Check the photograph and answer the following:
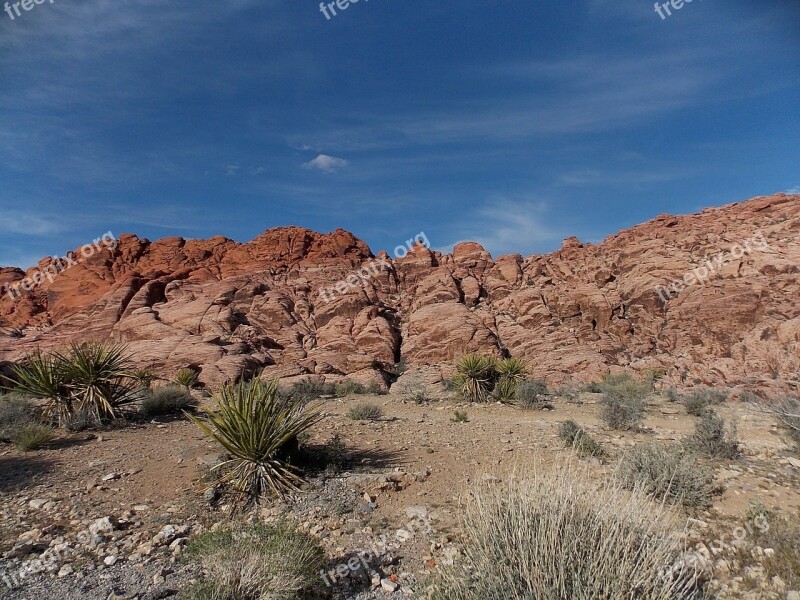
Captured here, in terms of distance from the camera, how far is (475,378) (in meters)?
15.3

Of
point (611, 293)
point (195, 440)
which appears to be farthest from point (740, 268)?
point (195, 440)

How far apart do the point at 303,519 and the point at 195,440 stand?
13.7 ft

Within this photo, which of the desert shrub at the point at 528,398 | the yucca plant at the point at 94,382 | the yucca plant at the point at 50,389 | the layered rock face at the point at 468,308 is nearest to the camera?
the yucca plant at the point at 50,389

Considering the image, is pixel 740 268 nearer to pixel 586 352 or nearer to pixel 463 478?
pixel 586 352

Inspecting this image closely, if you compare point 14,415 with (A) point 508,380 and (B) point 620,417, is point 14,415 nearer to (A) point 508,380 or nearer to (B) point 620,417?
(B) point 620,417

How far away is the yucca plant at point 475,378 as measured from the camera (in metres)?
15.1

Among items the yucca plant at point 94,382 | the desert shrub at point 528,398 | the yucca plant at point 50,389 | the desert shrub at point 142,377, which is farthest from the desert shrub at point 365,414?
the yucca plant at point 50,389

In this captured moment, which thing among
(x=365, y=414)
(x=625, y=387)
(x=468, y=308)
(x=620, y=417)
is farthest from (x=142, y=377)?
(x=468, y=308)

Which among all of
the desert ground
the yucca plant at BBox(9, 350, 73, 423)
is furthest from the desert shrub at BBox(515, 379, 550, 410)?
the yucca plant at BBox(9, 350, 73, 423)

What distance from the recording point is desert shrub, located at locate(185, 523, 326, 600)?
3.14 m

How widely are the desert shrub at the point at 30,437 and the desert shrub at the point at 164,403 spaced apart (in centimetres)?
241

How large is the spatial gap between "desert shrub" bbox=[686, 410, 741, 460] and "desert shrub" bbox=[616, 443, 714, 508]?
1.52 metres

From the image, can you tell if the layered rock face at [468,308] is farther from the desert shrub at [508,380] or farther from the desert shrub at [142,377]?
the desert shrub at [142,377]

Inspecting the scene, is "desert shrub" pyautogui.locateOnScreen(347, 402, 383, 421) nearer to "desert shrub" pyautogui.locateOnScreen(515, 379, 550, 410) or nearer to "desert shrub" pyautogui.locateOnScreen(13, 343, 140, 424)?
"desert shrub" pyautogui.locateOnScreen(13, 343, 140, 424)
